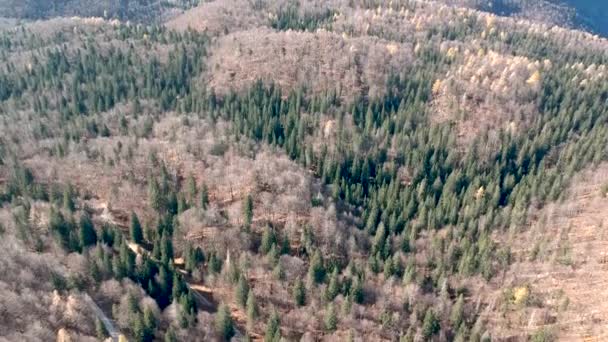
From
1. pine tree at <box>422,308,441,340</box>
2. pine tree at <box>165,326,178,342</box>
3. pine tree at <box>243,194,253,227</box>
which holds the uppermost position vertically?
pine tree at <box>243,194,253,227</box>

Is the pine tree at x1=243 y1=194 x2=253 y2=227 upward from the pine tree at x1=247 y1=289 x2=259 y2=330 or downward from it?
upward

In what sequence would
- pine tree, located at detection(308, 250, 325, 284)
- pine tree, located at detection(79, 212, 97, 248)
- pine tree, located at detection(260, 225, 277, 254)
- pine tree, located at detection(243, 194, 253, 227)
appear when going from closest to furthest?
1. pine tree, located at detection(79, 212, 97, 248)
2. pine tree, located at detection(308, 250, 325, 284)
3. pine tree, located at detection(260, 225, 277, 254)
4. pine tree, located at detection(243, 194, 253, 227)

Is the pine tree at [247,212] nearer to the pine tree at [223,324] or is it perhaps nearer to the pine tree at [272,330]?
the pine tree at [223,324]

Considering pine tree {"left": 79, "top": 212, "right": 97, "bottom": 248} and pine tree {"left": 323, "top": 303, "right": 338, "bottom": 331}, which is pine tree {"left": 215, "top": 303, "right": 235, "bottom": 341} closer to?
pine tree {"left": 323, "top": 303, "right": 338, "bottom": 331}

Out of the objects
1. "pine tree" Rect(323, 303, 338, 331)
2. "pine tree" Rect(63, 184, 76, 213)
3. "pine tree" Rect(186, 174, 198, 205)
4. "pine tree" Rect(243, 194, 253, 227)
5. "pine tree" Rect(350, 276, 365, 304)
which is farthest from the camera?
"pine tree" Rect(186, 174, 198, 205)

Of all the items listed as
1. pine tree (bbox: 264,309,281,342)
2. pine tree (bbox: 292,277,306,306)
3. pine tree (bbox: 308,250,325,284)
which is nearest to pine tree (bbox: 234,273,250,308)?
pine tree (bbox: 292,277,306,306)

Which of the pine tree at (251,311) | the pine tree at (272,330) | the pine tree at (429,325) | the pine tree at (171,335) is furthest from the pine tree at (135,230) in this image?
the pine tree at (429,325)
